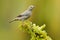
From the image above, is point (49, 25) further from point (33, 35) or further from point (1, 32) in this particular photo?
point (33, 35)

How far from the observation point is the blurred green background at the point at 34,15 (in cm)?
205

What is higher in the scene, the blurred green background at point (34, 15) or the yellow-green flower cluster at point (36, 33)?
the blurred green background at point (34, 15)

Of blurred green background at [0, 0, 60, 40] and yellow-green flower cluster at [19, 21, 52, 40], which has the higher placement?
blurred green background at [0, 0, 60, 40]

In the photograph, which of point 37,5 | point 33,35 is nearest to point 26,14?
point 33,35

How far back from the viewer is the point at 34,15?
2076 mm

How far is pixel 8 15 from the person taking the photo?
2.08m

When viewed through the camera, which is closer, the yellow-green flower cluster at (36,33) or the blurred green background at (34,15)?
the yellow-green flower cluster at (36,33)

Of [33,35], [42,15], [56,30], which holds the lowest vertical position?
[33,35]

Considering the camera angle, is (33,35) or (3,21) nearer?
(33,35)

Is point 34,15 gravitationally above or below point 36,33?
above

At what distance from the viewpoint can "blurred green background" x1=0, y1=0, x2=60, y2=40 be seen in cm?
205

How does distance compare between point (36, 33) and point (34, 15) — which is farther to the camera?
point (34, 15)

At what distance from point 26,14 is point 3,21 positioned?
30.1 inches

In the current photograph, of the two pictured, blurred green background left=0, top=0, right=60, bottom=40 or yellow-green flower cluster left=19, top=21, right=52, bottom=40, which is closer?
yellow-green flower cluster left=19, top=21, right=52, bottom=40
